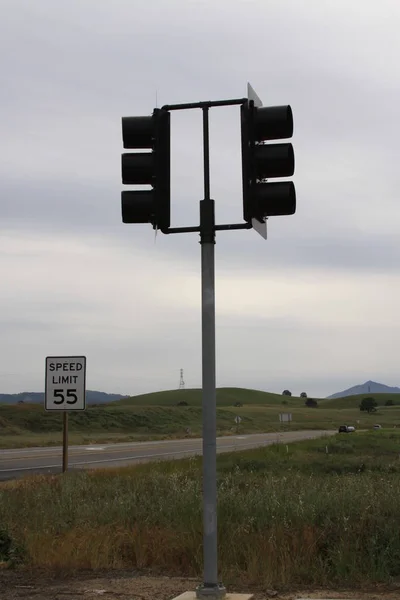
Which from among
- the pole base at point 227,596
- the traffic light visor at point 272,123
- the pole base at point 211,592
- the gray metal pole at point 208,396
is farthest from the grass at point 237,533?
the traffic light visor at point 272,123

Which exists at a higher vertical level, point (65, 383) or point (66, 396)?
point (65, 383)

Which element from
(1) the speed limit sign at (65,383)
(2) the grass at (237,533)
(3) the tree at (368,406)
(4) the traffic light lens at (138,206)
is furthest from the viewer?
(3) the tree at (368,406)

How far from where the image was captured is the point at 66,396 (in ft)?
50.5

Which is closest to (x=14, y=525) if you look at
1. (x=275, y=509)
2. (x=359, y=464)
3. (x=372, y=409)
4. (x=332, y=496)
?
(x=275, y=509)

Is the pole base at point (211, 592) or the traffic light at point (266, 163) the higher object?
the traffic light at point (266, 163)

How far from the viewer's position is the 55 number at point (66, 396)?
15.3 metres

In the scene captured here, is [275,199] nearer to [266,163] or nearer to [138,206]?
[266,163]

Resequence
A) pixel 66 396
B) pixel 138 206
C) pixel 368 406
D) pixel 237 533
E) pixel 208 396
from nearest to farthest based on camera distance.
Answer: pixel 208 396 < pixel 138 206 < pixel 237 533 < pixel 66 396 < pixel 368 406

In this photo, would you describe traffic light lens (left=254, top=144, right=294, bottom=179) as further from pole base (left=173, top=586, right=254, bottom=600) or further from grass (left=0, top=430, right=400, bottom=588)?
grass (left=0, top=430, right=400, bottom=588)

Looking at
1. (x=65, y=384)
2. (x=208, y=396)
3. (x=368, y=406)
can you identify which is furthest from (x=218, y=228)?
(x=368, y=406)

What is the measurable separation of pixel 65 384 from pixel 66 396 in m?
0.23

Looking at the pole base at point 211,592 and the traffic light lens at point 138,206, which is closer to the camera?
the pole base at point 211,592

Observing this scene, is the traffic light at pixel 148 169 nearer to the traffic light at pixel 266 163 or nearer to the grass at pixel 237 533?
the traffic light at pixel 266 163

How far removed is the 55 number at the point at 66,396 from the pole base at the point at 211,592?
9241 millimetres
